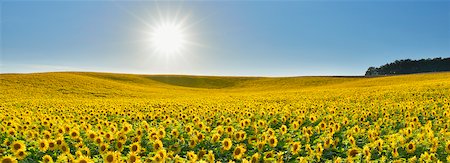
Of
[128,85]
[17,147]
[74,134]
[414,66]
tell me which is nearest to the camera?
[17,147]

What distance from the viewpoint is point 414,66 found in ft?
347

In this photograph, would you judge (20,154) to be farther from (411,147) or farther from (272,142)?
(411,147)

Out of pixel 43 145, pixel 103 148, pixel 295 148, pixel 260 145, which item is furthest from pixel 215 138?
pixel 43 145

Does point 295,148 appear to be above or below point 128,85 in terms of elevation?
above

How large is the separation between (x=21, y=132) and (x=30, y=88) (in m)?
40.3

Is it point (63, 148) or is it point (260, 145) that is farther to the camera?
point (260, 145)

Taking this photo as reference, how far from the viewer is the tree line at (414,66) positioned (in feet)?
327

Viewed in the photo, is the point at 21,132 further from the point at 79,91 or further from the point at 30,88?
the point at 30,88

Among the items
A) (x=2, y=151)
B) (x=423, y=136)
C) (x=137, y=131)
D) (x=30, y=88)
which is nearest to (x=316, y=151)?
(x=423, y=136)

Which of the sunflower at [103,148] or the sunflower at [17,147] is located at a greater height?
the sunflower at [17,147]

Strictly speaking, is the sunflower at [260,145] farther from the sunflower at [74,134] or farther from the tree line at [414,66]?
the tree line at [414,66]

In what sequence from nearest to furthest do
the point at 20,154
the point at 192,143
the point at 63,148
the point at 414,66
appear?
the point at 20,154, the point at 63,148, the point at 192,143, the point at 414,66

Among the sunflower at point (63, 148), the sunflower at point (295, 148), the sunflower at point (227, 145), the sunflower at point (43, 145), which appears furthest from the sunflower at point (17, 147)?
the sunflower at point (295, 148)

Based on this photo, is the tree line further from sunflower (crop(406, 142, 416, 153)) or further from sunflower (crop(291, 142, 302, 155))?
sunflower (crop(291, 142, 302, 155))
